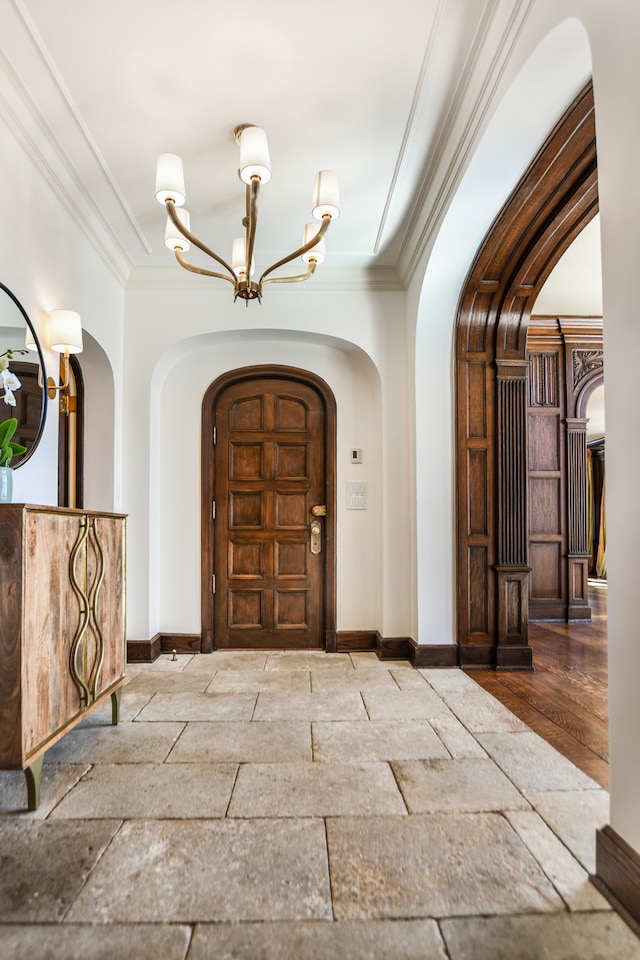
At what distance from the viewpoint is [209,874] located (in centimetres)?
162

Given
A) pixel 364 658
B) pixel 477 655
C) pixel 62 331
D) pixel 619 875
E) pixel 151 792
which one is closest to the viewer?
pixel 619 875

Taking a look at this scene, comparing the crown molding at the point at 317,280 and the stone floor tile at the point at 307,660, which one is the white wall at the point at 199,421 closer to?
the crown molding at the point at 317,280

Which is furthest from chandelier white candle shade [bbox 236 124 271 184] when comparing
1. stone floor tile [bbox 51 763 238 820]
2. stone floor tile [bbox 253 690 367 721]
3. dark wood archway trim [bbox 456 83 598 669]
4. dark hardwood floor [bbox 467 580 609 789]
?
dark hardwood floor [bbox 467 580 609 789]

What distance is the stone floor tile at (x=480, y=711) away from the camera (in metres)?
2.76

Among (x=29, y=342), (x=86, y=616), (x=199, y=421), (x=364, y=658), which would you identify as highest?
(x=29, y=342)

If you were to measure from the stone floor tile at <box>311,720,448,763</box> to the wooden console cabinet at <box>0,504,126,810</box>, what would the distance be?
104 centimetres

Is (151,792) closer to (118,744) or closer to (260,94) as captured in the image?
(118,744)

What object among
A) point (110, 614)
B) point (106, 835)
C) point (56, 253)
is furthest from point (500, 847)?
point (56, 253)

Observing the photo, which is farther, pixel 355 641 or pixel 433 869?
pixel 355 641

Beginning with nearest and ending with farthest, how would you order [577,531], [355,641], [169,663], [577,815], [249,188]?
1. [577,815]
2. [249,188]
3. [169,663]
4. [355,641]
5. [577,531]

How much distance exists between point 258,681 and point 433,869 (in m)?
2.11

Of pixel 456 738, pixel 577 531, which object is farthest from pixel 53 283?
pixel 577 531

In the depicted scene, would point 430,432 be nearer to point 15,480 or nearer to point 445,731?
point 445,731

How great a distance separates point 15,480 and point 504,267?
3.04 meters
